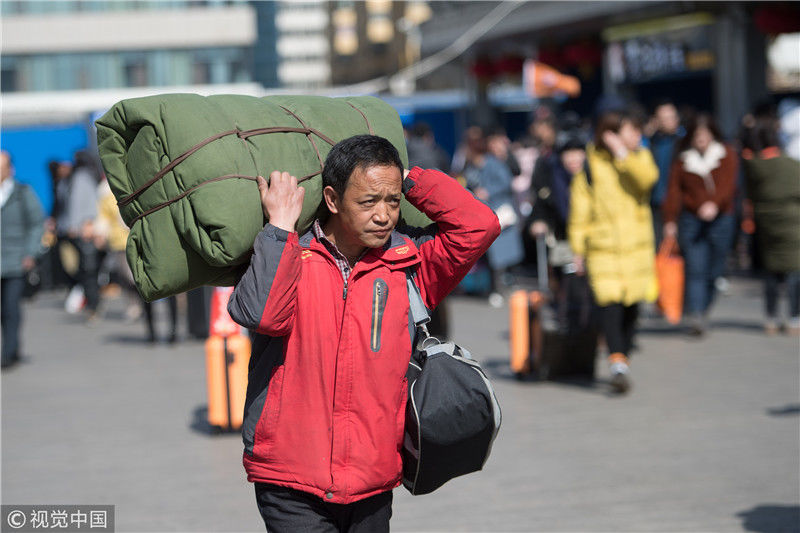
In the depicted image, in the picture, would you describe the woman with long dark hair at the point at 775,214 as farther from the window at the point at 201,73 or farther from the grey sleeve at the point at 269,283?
the window at the point at 201,73

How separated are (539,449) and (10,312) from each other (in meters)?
5.93

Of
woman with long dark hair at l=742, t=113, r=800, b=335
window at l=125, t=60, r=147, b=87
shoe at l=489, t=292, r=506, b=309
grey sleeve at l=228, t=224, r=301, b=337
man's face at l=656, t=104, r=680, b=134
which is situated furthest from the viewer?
window at l=125, t=60, r=147, b=87

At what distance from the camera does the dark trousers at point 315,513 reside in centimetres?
351

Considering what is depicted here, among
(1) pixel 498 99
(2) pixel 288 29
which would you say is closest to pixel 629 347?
(1) pixel 498 99

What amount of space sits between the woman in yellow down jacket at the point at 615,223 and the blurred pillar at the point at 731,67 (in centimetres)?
1182

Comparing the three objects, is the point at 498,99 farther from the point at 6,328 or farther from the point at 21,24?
the point at 21,24

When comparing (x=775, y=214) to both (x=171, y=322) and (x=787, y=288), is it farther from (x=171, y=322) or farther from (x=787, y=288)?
(x=171, y=322)

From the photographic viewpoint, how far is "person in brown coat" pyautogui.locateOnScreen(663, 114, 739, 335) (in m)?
10.8

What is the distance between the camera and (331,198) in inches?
139

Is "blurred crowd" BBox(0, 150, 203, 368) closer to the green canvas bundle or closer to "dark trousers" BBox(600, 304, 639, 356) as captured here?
"dark trousers" BBox(600, 304, 639, 356)

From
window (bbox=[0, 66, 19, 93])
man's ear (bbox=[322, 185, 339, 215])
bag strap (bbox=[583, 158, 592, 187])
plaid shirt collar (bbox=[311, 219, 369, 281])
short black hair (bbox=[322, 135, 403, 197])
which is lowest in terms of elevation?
plaid shirt collar (bbox=[311, 219, 369, 281])

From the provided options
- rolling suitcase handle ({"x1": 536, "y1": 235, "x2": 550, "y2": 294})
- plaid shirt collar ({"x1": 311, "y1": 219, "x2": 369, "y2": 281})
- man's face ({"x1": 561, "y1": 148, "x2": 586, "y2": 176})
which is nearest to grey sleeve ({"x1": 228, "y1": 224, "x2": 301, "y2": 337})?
plaid shirt collar ({"x1": 311, "y1": 219, "x2": 369, "y2": 281})

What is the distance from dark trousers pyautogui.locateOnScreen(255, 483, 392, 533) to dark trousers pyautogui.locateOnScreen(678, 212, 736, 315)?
784cm

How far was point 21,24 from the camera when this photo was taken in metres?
62.2
